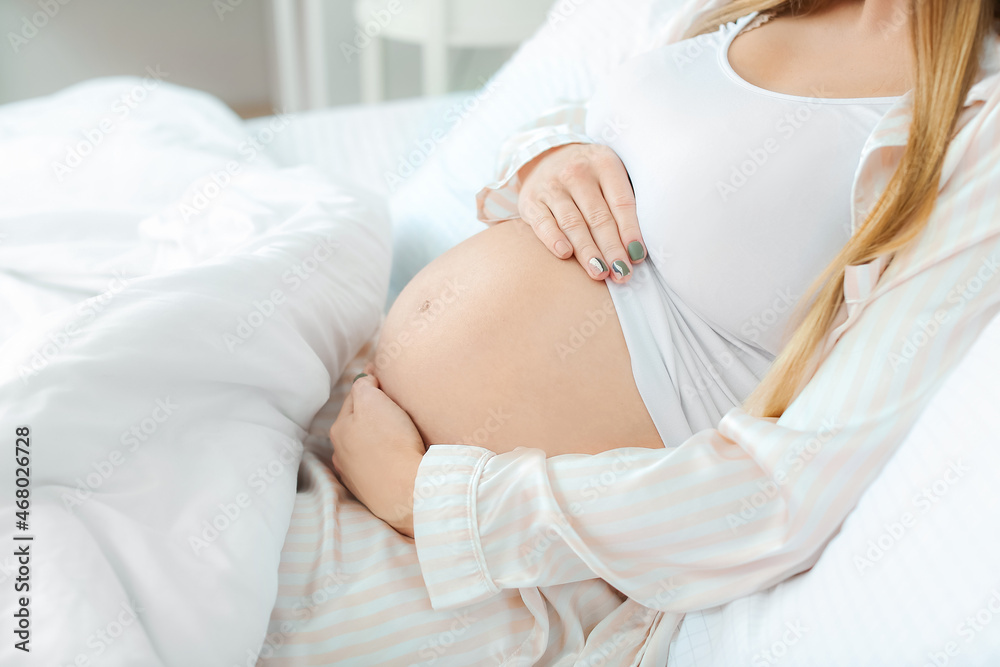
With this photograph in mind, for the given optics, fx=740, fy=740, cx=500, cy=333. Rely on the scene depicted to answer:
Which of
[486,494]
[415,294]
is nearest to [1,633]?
[486,494]

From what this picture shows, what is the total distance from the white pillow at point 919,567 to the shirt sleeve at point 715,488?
0.07 feet

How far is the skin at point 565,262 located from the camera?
66 cm

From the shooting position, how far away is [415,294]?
2.59 feet

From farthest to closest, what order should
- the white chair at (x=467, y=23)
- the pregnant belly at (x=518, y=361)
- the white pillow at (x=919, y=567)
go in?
the white chair at (x=467, y=23)
the pregnant belly at (x=518, y=361)
the white pillow at (x=919, y=567)

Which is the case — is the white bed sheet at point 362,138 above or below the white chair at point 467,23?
below

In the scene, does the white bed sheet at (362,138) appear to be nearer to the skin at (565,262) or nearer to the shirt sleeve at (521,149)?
the shirt sleeve at (521,149)

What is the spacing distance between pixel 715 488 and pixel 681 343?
0.52 ft

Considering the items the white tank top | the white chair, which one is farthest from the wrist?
the white chair

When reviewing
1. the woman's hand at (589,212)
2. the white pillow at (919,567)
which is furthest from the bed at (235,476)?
the woman's hand at (589,212)

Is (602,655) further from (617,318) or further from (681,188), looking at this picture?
(681,188)

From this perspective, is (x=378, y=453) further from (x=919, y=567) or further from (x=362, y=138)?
(x=362, y=138)

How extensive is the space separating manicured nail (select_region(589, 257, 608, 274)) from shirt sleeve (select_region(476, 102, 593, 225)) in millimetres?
191

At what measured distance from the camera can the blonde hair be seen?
0.57m

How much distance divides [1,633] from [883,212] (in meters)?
0.66
